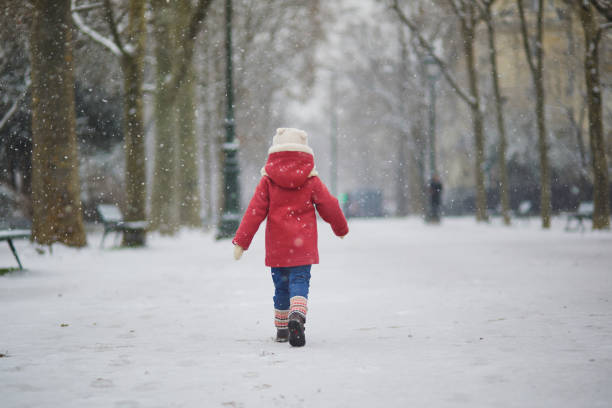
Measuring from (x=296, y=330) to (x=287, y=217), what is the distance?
2.90 ft

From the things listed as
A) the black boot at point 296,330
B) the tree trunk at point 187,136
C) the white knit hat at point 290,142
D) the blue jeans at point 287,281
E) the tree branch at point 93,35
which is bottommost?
the black boot at point 296,330

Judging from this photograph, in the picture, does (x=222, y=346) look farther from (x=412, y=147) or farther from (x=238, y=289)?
(x=412, y=147)

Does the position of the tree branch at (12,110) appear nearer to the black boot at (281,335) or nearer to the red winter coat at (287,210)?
the red winter coat at (287,210)

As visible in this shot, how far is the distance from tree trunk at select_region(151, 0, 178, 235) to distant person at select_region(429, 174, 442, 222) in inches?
418

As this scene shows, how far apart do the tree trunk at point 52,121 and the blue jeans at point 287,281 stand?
10.2 m

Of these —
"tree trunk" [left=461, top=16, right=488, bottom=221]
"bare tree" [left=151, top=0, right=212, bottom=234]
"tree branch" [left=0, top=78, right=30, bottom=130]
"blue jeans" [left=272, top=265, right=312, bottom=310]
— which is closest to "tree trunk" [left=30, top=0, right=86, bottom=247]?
"bare tree" [left=151, top=0, right=212, bottom=234]

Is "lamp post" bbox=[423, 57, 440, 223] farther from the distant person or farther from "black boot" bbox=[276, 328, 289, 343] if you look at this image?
"black boot" bbox=[276, 328, 289, 343]

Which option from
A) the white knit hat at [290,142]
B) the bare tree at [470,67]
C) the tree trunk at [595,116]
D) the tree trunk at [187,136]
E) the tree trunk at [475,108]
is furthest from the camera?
the tree trunk at [475,108]

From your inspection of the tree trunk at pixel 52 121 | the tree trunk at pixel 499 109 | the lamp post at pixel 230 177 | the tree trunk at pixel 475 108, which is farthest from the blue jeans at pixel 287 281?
the tree trunk at pixel 475 108

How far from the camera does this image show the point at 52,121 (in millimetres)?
14781

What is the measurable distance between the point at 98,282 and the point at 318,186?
5.42m

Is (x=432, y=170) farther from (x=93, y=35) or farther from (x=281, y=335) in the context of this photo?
(x=281, y=335)

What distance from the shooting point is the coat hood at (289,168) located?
19.1 ft

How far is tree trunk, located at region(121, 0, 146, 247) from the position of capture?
16.1 metres
